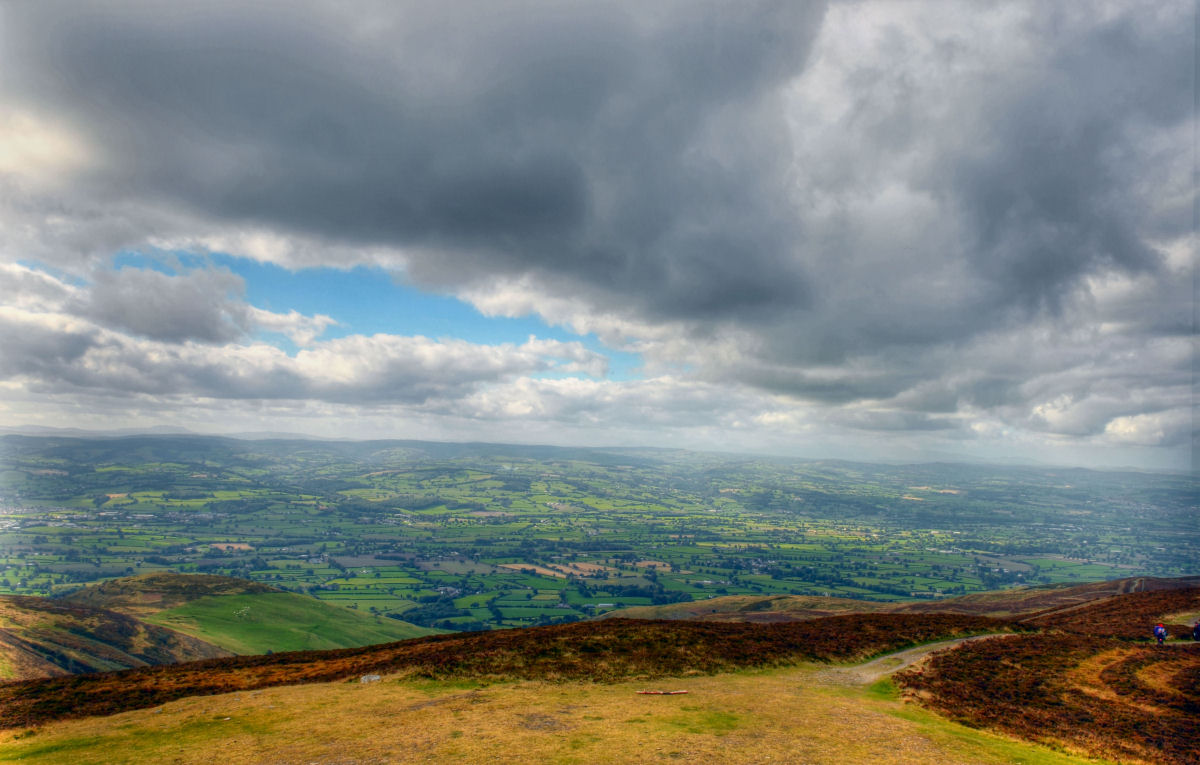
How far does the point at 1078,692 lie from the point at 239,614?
579ft

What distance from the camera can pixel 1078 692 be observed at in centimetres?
3409

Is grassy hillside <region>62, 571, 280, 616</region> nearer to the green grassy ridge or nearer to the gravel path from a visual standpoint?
the green grassy ridge

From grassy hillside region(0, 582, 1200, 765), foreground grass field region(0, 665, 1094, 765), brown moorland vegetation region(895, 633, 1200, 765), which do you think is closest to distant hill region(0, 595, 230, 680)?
grassy hillside region(0, 582, 1200, 765)

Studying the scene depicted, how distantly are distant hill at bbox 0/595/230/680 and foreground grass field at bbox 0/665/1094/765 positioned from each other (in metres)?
66.6

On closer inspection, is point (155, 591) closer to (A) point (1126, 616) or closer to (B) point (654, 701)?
(B) point (654, 701)

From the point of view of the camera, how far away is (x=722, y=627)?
53.5 m

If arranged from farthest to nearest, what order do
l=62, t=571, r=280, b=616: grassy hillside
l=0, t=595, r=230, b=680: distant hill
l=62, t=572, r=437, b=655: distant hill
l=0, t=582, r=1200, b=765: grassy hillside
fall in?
l=62, t=571, r=280, b=616: grassy hillside < l=62, t=572, r=437, b=655: distant hill < l=0, t=595, r=230, b=680: distant hill < l=0, t=582, r=1200, b=765: grassy hillside

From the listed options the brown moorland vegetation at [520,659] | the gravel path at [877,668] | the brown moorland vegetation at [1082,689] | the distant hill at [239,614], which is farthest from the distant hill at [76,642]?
the brown moorland vegetation at [1082,689]

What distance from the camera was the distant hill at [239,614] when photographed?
5000 inches

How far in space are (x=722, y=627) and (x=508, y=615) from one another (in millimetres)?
149522

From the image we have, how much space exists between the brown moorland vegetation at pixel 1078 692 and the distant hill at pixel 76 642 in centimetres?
10857

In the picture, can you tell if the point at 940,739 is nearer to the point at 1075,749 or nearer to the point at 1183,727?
the point at 1075,749

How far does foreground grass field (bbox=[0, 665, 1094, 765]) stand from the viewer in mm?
23984

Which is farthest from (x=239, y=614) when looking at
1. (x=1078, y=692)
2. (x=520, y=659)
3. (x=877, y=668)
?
(x=1078, y=692)
